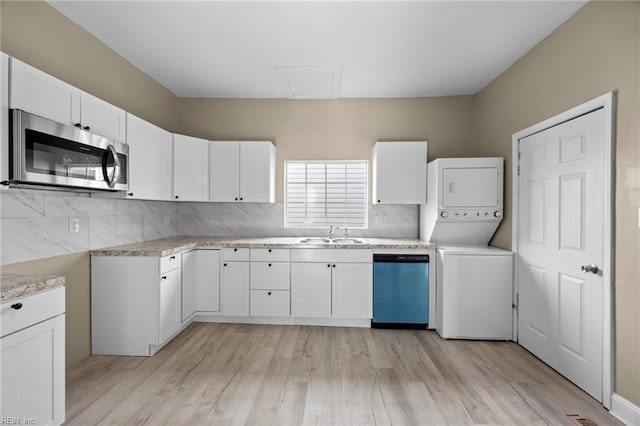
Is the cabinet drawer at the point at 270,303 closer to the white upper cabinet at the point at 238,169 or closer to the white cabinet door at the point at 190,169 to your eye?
the white upper cabinet at the point at 238,169

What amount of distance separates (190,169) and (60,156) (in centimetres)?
163

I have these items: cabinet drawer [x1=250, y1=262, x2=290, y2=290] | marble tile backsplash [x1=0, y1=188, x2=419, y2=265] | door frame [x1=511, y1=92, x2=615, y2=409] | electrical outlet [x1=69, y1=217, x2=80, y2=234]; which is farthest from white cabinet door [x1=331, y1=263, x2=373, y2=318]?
electrical outlet [x1=69, y1=217, x2=80, y2=234]

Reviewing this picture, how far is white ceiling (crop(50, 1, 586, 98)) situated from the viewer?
7.32ft

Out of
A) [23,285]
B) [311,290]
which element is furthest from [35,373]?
[311,290]

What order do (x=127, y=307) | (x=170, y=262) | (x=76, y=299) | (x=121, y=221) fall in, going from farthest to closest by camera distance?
1. (x=121, y=221)
2. (x=170, y=262)
3. (x=127, y=307)
4. (x=76, y=299)

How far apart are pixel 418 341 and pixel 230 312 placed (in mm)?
2049

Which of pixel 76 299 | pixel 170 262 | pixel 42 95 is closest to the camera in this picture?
pixel 42 95

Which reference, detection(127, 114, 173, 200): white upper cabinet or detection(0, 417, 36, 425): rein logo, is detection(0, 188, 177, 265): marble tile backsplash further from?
detection(0, 417, 36, 425): rein logo

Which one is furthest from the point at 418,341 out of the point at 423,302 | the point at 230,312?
the point at 230,312

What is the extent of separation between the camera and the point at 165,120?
3.73m

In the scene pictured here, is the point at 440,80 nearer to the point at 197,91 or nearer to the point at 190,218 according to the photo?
the point at 197,91

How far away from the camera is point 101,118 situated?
2.32 meters

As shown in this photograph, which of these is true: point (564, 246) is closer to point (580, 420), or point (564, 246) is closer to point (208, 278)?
point (580, 420)

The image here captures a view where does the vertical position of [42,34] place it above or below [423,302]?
above
